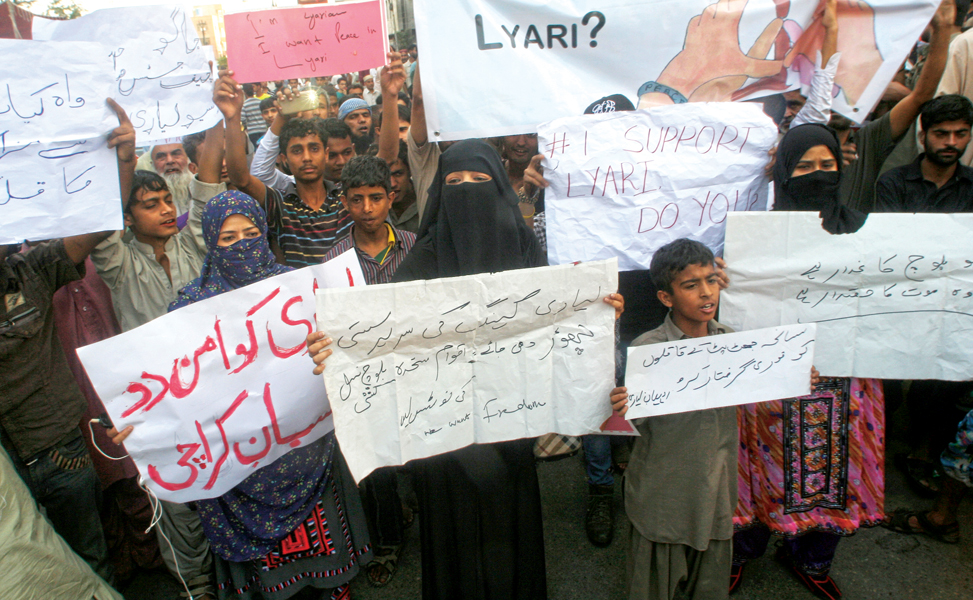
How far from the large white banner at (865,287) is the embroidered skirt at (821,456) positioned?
18 cm

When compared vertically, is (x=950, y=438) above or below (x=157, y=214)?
below

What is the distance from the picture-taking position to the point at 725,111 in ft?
8.33

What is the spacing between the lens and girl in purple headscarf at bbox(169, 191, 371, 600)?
7.62 feet

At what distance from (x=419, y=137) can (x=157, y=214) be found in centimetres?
137

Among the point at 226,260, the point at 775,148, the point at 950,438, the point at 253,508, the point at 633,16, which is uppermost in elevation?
the point at 633,16

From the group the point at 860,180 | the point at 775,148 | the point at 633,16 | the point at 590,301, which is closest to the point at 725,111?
the point at 775,148

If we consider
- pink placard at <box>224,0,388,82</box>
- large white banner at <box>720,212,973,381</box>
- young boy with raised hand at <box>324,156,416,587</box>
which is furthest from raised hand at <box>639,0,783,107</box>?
pink placard at <box>224,0,388,82</box>

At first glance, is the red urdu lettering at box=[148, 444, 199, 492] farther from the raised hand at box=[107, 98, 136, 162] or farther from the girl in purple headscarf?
the raised hand at box=[107, 98, 136, 162]

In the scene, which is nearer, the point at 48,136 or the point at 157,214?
the point at 48,136

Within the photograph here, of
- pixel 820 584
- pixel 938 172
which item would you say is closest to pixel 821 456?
pixel 820 584

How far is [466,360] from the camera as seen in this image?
209 cm

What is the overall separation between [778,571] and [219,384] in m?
2.68

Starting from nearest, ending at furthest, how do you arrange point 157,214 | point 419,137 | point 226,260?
point 226,260 → point 157,214 → point 419,137

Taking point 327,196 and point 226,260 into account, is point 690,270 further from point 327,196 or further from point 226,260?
point 327,196
